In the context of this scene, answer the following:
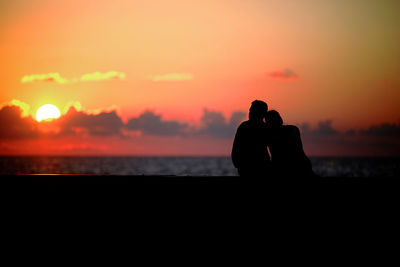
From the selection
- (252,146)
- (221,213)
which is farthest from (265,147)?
(221,213)

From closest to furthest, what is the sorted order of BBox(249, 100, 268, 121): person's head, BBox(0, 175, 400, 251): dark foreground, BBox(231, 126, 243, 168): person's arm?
BBox(0, 175, 400, 251): dark foreground, BBox(249, 100, 268, 121): person's head, BBox(231, 126, 243, 168): person's arm

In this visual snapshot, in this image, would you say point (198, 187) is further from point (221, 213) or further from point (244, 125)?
point (244, 125)

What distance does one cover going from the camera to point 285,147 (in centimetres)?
468

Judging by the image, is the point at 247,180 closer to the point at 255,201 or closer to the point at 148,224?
the point at 255,201

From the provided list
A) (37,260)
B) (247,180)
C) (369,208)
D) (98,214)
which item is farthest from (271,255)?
(37,260)

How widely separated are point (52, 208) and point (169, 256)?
5.31 feet

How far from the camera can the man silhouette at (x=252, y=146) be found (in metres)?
4.60

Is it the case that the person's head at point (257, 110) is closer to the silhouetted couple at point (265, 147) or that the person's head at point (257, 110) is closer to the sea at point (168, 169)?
the silhouetted couple at point (265, 147)

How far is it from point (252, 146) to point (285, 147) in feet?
1.27

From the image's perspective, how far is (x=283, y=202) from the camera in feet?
14.7

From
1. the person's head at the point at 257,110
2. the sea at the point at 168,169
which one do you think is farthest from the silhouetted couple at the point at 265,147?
the sea at the point at 168,169

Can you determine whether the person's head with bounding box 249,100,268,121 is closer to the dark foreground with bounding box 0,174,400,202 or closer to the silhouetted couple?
the silhouetted couple

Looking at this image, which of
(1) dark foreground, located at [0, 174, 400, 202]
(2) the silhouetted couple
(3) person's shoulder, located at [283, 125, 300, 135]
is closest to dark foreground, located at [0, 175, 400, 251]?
(1) dark foreground, located at [0, 174, 400, 202]

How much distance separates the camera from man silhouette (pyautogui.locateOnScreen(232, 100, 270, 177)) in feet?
15.1
